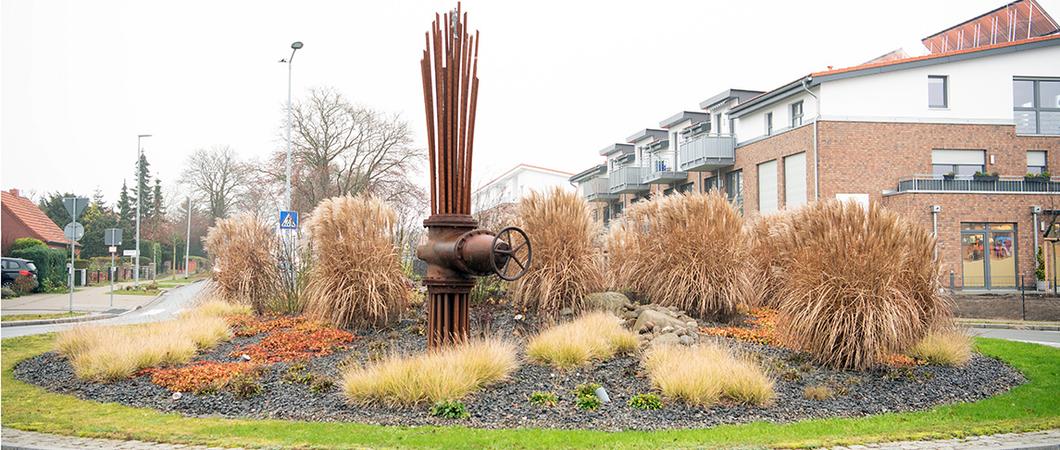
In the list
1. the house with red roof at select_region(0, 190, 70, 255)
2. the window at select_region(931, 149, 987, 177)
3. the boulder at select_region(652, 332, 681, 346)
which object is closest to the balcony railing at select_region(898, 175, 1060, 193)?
the window at select_region(931, 149, 987, 177)

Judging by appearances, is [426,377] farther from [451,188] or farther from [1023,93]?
[1023,93]

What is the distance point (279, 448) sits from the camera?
5746mm

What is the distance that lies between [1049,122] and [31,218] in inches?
1815

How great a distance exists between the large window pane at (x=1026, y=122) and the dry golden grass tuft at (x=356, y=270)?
27493mm

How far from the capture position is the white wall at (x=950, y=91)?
2809 centimetres

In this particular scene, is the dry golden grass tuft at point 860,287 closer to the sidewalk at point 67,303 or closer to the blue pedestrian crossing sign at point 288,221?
the blue pedestrian crossing sign at point 288,221

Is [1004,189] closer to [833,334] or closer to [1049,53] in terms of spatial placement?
[1049,53]

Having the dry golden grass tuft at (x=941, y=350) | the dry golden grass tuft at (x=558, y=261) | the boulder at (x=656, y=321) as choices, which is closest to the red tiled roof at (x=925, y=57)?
the dry golden grass tuft at (x=558, y=261)

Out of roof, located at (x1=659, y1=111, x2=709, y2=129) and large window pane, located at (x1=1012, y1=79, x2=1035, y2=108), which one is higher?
roof, located at (x1=659, y1=111, x2=709, y2=129)

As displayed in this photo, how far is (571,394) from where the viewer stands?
7.45m

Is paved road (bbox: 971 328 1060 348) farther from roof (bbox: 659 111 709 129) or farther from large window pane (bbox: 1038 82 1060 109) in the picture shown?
roof (bbox: 659 111 709 129)

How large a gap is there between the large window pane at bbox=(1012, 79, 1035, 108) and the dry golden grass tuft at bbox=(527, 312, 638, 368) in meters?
26.8

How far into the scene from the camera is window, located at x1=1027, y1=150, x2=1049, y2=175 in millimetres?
29859

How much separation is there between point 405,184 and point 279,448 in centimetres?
3649
